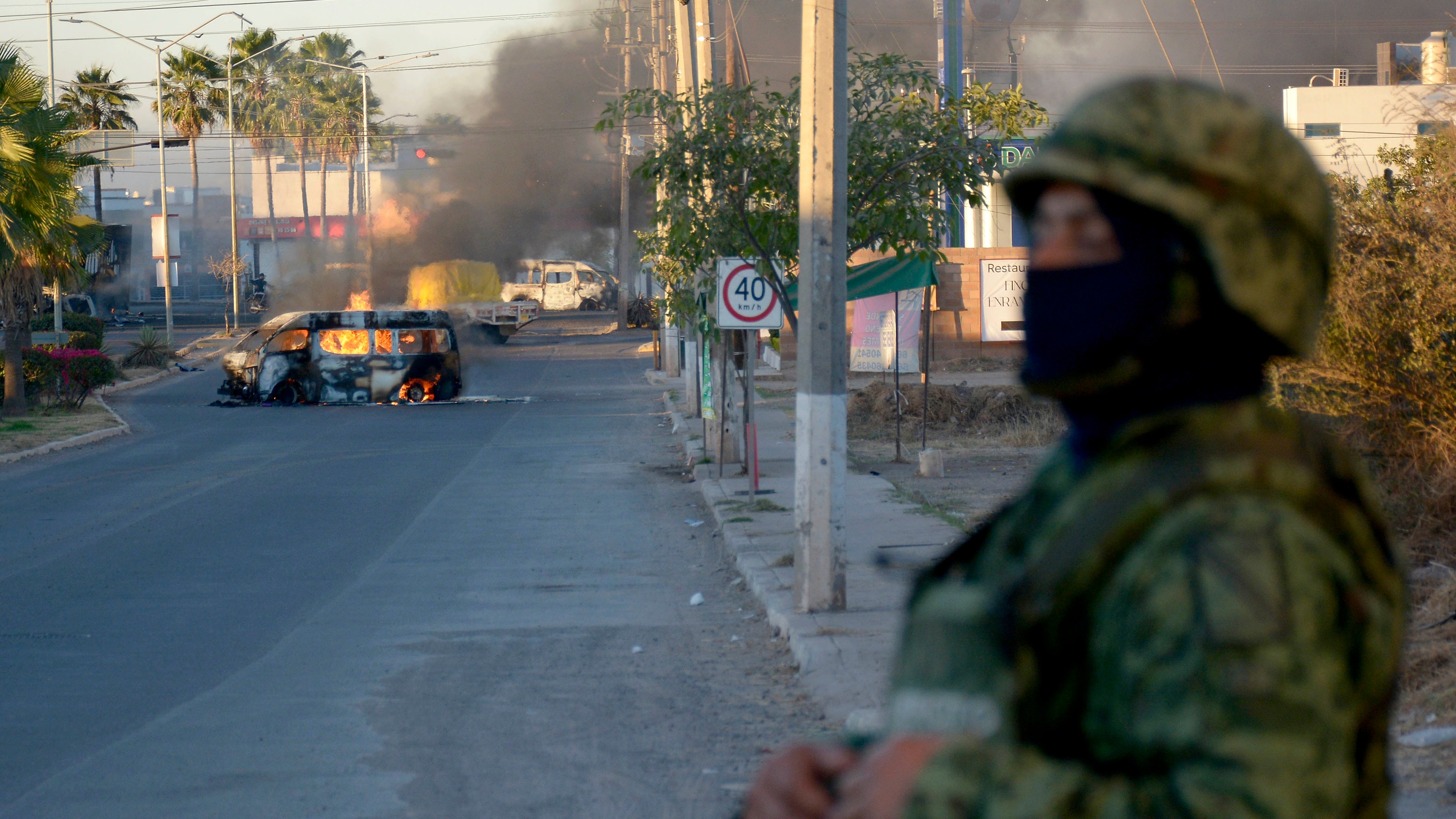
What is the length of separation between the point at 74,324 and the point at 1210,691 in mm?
41335

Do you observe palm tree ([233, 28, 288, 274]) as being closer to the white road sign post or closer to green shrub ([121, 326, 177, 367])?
green shrub ([121, 326, 177, 367])

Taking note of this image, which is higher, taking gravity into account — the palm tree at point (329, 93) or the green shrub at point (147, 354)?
the palm tree at point (329, 93)

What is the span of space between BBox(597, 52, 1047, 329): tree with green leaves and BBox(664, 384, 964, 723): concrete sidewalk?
5.86 ft

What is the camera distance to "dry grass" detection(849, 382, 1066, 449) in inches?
685

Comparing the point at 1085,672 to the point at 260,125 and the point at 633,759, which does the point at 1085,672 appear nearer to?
the point at 633,759

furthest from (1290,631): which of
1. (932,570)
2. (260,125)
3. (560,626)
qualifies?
(260,125)

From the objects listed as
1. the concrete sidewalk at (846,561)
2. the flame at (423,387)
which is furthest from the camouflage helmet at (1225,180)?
the flame at (423,387)

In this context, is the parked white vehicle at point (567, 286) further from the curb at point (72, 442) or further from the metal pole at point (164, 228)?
the curb at point (72, 442)

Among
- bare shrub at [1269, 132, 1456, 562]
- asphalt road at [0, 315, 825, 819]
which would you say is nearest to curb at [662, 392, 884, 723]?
asphalt road at [0, 315, 825, 819]

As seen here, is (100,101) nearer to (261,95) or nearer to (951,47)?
(261,95)

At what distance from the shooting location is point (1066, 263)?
1.15m

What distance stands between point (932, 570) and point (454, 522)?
34.9ft

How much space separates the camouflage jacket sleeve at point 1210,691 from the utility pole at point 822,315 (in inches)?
258

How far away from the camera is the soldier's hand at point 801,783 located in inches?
43.7
